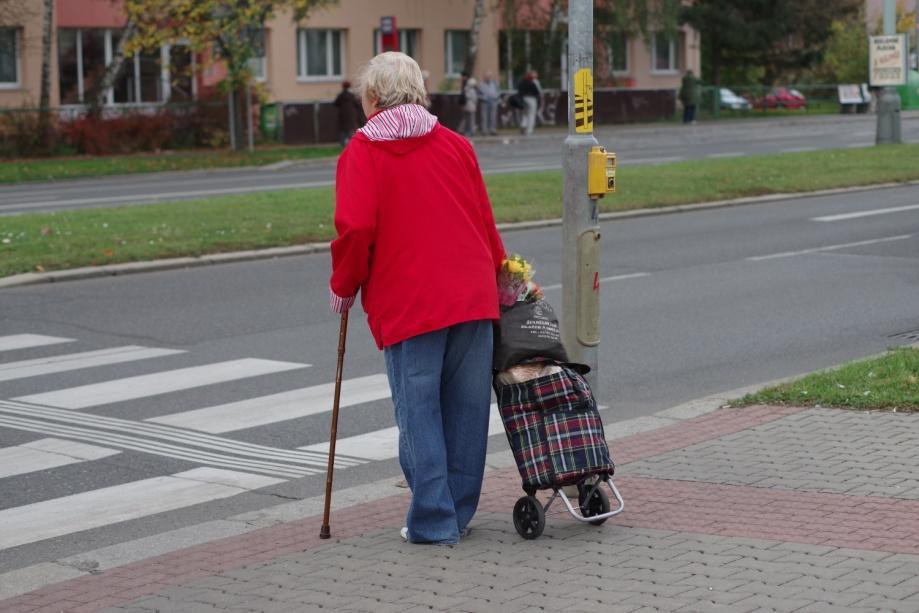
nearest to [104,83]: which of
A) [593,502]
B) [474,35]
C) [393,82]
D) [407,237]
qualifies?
[474,35]

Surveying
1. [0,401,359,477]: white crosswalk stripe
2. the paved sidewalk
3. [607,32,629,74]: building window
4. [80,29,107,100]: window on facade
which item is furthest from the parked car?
the paved sidewalk

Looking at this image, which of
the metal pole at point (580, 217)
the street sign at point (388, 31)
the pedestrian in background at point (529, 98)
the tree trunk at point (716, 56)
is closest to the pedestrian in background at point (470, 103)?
the pedestrian in background at point (529, 98)

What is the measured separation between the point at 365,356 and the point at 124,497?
3.77 meters

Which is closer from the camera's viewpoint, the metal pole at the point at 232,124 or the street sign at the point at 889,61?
the street sign at the point at 889,61

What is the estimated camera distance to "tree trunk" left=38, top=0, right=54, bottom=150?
37.7 metres

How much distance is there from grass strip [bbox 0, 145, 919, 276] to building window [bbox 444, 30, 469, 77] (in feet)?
88.7

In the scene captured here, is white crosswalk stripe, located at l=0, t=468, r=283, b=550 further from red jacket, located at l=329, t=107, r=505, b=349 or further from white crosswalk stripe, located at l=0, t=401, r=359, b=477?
red jacket, located at l=329, t=107, r=505, b=349

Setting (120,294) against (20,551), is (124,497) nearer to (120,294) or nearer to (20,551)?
(20,551)

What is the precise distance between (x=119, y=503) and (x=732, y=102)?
59.1 m

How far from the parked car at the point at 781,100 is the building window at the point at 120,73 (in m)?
28.6

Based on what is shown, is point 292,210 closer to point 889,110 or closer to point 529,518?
point 529,518

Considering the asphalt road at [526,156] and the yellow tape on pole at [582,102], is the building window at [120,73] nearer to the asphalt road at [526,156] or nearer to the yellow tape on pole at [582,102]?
the asphalt road at [526,156]

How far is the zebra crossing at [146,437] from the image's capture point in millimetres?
7168

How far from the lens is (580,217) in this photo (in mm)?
6777
